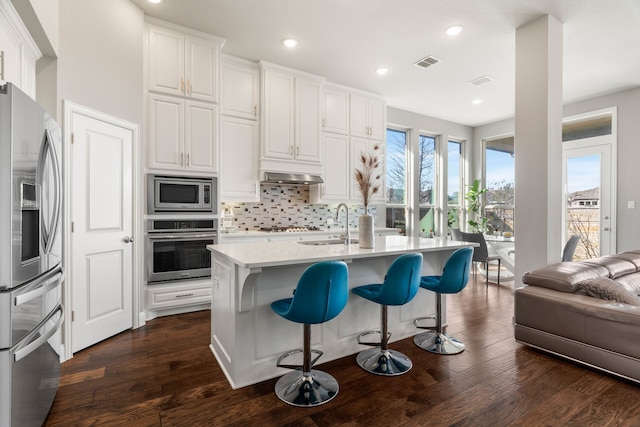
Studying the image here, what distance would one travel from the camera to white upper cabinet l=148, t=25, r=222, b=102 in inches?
134

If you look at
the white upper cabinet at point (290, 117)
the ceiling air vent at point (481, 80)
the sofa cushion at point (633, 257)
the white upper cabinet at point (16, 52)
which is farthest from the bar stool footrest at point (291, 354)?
the ceiling air vent at point (481, 80)

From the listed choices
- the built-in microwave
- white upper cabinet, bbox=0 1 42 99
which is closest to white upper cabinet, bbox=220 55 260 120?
the built-in microwave

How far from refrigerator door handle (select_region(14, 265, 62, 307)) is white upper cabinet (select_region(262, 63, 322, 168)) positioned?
2716 mm

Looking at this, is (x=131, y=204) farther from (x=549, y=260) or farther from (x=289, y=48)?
(x=549, y=260)

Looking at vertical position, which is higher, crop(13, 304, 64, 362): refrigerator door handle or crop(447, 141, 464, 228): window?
crop(447, 141, 464, 228): window

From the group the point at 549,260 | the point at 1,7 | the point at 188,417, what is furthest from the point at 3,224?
the point at 549,260

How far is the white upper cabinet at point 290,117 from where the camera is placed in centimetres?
429

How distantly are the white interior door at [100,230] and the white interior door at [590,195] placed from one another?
6838 millimetres

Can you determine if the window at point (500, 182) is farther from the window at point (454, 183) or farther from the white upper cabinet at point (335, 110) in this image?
the white upper cabinet at point (335, 110)

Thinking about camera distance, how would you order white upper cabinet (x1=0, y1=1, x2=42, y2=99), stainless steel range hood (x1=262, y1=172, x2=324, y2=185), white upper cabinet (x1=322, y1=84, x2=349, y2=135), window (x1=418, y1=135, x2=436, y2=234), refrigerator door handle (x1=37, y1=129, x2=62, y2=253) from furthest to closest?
window (x1=418, y1=135, x2=436, y2=234), white upper cabinet (x1=322, y1=84, x2=349, y2=135), stainless steel range hood (x1=262, y1=172, x2=324, y2=185), white upper cabinet (x1=0, y1=1, x2=42, y2=99), refrigerator door handle (x1=37, y1=129, x2=62, y2=253)

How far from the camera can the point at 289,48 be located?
3.90 m

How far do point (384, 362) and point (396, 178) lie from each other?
4.47 m

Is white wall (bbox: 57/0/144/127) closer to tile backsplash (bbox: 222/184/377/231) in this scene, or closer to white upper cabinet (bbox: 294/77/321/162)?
tile backsplash (bbox: 222/184/377/231)

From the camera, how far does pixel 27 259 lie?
153cm
